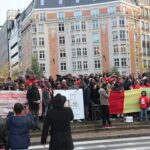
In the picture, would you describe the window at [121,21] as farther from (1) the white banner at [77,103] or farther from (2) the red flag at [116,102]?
(1) the white banner at [77,103]

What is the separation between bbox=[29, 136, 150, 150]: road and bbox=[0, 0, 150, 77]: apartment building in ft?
310

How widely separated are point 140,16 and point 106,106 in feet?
332

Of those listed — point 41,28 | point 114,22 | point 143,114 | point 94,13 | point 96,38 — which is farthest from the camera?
point 41,28

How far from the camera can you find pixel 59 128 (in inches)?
362

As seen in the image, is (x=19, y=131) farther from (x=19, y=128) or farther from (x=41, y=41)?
(x=41, y=41)

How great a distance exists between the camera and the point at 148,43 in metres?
123

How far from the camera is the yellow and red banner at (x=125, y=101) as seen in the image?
22781 millimetres

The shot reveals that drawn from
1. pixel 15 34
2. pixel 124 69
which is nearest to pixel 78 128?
pixel 124 69

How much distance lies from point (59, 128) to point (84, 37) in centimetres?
10726

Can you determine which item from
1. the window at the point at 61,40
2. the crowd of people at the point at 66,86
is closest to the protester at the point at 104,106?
the crowd of people at the point at 66,86

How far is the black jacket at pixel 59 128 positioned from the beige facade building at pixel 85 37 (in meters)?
104

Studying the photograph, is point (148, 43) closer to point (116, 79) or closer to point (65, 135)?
point (116, 79)

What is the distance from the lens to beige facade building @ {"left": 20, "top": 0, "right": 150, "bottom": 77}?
113500 millimetres

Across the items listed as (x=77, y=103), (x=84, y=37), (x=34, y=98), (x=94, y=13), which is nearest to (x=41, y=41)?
(x=84, y=37)
